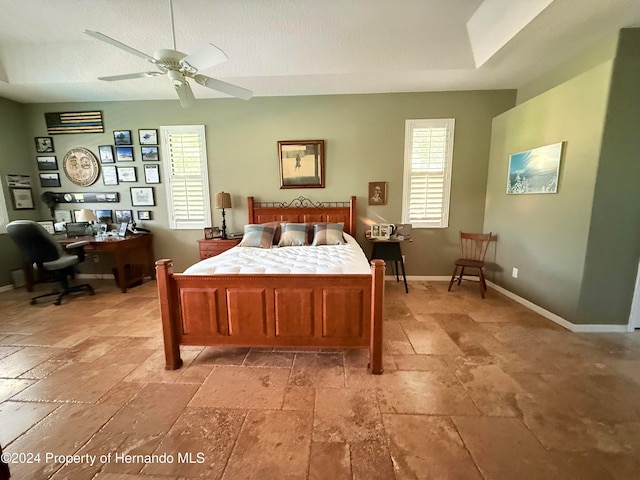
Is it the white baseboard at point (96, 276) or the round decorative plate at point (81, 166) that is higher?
the round decorative plate at point (81, 166)

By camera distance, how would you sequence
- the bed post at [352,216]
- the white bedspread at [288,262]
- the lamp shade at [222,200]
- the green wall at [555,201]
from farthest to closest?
the bed post at [352,216] < the lamp shade at [222,200] < the green wall at [555,201] < the white bedspread at [288,262]

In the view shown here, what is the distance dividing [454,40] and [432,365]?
3.48m

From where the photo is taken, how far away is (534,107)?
9.95 feet

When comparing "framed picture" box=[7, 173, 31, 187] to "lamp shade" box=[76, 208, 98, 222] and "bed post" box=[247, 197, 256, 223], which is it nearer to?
"lamp shade" box=[76, 208, 98, 222]

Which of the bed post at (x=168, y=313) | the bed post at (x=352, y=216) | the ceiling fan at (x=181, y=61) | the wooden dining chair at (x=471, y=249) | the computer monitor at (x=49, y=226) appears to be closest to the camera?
the ceiling fan at (x=181, y=61)

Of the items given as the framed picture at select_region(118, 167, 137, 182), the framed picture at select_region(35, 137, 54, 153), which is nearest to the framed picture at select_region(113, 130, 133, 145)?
the framed picture at select_region(118, 167, 137, 182)

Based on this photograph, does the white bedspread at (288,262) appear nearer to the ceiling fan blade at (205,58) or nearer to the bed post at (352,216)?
the bed post at (352,216)

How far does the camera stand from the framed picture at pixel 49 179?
166 inches

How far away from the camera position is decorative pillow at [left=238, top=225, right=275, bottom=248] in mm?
3385

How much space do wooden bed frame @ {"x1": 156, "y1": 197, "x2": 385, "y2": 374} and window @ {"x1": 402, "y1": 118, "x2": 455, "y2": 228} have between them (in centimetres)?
255

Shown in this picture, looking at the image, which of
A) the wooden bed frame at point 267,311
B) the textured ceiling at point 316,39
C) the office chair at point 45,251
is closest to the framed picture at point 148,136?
the textured ceiling at point 316,39

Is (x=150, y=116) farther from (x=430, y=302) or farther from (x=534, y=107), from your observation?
(x=534, y=107)

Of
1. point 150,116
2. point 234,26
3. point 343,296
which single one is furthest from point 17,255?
point 343,296

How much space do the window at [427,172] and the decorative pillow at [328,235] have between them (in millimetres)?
1249
